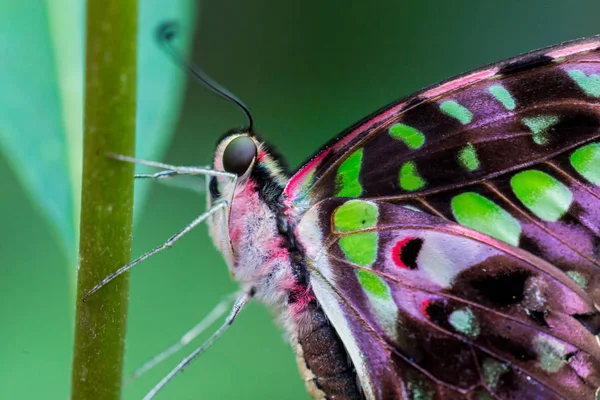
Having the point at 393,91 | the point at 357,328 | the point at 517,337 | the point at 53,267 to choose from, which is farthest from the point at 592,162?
the point at 393,91

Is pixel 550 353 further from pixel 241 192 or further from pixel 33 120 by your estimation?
pixel 33 120

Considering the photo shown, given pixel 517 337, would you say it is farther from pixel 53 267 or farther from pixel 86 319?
pixel 53 267

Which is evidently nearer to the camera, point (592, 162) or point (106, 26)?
point (106, 26)

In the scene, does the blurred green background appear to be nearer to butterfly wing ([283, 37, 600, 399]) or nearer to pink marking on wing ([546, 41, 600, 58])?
butterfly wing ([283, 37, 600, 399])

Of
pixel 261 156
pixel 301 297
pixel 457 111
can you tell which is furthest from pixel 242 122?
pixel 457 111

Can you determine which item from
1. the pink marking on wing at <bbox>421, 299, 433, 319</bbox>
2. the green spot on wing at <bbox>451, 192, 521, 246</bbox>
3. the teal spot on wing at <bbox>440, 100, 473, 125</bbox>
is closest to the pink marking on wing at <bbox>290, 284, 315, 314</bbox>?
the pink marking on wing at <bbox>421, 299, 433, 319</bbox>

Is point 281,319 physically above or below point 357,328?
above

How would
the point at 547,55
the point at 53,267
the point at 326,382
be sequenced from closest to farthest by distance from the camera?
the point at 547,55
the point at 326,382
the point at 53,267

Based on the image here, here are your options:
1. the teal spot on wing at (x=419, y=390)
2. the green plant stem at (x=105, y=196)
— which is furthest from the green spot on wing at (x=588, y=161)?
the green plant stem at (x=105, y=196)

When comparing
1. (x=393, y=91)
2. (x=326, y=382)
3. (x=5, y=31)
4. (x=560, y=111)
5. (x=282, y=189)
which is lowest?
(x=326, y=382)
